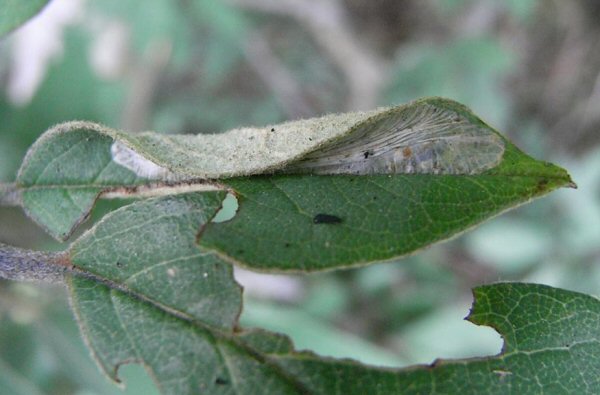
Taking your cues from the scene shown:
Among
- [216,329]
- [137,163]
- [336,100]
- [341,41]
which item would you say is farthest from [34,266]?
[336,100]

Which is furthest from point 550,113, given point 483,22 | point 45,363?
point 45,363

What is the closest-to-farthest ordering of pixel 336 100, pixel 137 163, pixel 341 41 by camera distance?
pixel 137 163, pixel 341 41, pixel 336 100

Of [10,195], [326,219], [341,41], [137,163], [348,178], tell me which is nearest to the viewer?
[326,219]

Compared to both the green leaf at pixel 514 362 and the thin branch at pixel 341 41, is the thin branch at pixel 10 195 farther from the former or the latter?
the thin branch at pixel 341 41

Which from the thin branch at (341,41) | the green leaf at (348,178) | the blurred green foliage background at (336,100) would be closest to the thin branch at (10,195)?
the green leaf at (348,178)

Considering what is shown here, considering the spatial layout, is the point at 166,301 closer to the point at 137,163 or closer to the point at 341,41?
the point at 137,163

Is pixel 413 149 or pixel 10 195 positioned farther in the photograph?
pixel 10 195

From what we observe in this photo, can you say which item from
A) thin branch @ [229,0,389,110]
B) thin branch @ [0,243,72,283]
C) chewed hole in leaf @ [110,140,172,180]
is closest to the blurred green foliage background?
thin branch @ [229,0,389,110]
